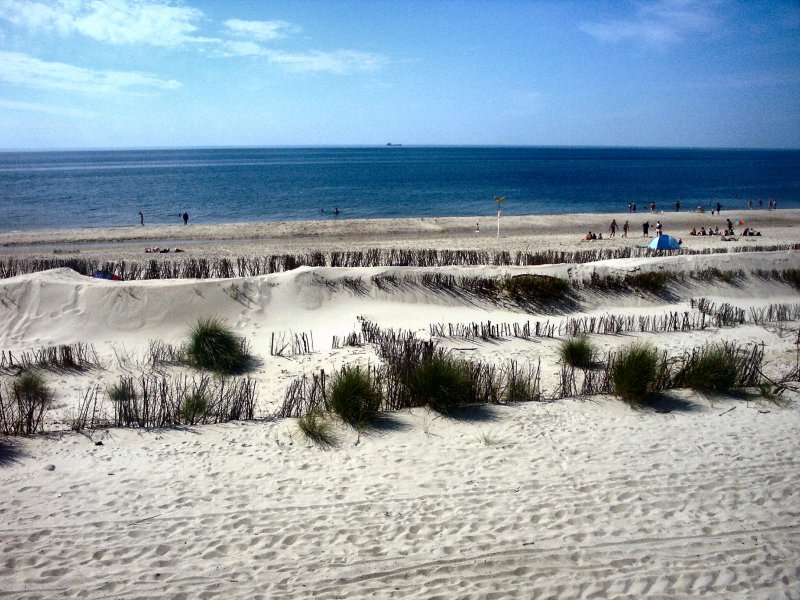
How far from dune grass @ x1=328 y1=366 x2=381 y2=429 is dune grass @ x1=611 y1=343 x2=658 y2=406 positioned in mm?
3331

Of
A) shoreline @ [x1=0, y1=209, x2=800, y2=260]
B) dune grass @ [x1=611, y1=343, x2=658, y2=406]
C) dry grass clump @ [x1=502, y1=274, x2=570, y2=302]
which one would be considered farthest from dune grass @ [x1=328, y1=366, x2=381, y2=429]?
shoreline @ [x1=0, y1=209, x2=800, y2=260]

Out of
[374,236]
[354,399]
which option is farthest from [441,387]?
[374,236]

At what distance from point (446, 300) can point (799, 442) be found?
7.95 m

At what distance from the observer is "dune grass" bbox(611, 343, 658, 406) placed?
7.70 m

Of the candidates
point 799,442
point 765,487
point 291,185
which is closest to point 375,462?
point 765,487

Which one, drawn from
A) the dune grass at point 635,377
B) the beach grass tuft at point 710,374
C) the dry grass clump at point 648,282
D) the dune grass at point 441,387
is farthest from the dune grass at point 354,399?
the dry grass clump at point 648,282

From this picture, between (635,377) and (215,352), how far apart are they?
21.5 feet

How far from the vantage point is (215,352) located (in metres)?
9.57

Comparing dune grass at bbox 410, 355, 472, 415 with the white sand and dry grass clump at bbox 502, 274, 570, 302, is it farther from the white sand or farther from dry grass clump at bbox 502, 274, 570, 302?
dry grass clump at bbox 502, 274, 570, 302

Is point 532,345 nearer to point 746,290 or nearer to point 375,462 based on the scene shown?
point 375,462

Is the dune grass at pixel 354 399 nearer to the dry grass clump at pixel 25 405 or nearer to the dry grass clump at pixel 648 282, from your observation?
the dry grass clump at pixel 25 405

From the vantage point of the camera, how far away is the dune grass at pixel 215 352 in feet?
31.1

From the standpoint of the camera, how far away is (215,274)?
47.4ft

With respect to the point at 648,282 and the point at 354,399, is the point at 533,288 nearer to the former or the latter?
the point at 648,282
